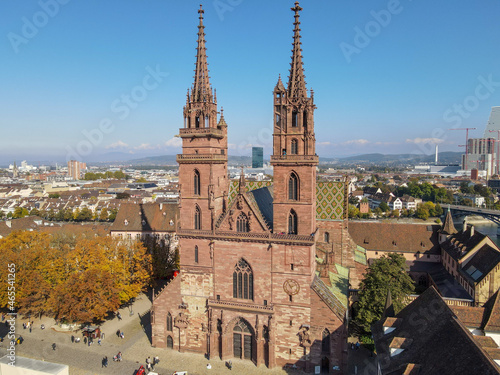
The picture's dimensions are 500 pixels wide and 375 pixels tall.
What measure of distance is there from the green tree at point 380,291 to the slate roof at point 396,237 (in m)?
20.3

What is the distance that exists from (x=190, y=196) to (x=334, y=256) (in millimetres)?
21021

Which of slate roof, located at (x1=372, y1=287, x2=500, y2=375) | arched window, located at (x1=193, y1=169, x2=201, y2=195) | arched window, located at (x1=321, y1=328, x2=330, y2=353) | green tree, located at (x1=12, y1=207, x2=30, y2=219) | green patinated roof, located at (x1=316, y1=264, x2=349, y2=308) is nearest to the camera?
slate roof, located at (x1=372, y1=287, x2=500, y2=375)

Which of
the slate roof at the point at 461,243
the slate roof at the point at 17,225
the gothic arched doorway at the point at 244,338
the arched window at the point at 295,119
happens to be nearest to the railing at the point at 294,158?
the arched window at the point at 295,119

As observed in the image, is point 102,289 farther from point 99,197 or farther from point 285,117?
point 99,197

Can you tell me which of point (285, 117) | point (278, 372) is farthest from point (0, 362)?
point (285, 117)

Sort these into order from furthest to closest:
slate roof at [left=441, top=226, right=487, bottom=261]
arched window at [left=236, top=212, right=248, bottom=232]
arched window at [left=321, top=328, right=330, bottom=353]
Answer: slate roof at [left=441, top=226, right=487, bottom=261] → arched window at [left=236, top=212, right=248, bottom=232] → arched window at [left=321, top=328, right=330, bottom=353]

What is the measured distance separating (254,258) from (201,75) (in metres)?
18.7

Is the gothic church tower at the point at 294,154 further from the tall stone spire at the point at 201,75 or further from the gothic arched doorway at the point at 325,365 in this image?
the gothic arched doorway at the point at 325,365

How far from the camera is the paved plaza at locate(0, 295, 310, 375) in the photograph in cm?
3562

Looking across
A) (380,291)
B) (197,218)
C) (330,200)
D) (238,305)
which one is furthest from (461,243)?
(197,218)

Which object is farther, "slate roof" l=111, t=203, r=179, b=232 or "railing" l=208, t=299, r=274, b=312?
"slate roof" l=111, t=203, r=179, b=232

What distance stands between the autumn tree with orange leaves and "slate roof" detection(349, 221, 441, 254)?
113 ft

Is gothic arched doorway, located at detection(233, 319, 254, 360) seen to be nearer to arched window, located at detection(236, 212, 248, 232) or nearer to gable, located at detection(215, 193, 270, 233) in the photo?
arched window, located at detection(236, 212, 248, 232)

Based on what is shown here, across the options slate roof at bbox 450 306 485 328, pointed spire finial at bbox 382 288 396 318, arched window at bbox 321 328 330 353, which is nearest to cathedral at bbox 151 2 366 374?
arched window at bbox 321 328 330 353
